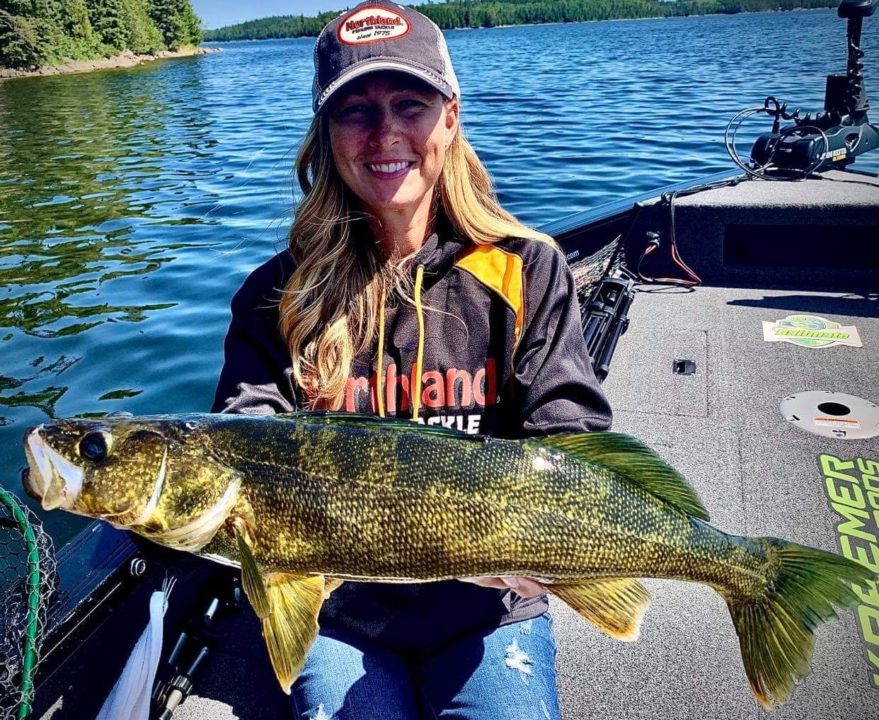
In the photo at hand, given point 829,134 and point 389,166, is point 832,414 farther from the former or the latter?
point 829,134

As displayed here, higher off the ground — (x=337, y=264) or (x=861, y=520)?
(x=337, y=264)

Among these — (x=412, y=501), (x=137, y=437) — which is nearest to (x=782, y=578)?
(x=412, y=501)

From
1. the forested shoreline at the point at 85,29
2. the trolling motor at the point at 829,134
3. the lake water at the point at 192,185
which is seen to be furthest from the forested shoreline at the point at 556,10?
the trolling motor at the point at 829,134

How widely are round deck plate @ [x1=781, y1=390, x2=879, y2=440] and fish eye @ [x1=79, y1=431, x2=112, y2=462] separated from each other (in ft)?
12.7

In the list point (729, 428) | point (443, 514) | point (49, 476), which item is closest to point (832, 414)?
point (729, 428)

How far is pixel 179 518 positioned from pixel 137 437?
26cm

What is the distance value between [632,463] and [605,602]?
41 centimetres

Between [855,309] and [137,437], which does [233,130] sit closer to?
[855,309]

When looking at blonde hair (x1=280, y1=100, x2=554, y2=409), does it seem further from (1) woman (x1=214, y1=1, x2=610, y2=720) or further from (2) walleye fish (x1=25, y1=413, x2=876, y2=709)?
(2) walleye fish (x1=25, y1=413, x2=876, y2=709)

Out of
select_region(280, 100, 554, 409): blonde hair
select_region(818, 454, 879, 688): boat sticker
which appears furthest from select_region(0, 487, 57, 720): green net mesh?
select_region(818, 454, 879, 688): boat sticker

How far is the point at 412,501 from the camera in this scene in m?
1.88

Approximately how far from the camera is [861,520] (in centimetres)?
338

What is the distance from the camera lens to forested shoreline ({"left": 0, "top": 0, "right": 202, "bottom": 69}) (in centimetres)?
5591

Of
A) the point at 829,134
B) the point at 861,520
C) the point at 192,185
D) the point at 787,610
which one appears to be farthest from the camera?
the point at 192,185
